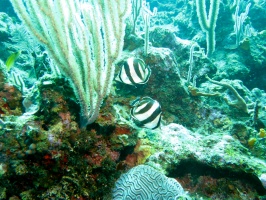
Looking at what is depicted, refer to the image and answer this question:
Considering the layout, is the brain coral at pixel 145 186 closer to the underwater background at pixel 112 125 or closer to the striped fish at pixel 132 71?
the underwater background at pixel 112 125

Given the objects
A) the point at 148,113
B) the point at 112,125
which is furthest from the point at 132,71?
the point at 112,125

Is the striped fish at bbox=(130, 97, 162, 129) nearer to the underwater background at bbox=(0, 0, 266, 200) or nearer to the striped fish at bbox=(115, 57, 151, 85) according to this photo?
the underwater background at bbox=(0, 0, 266, 200)

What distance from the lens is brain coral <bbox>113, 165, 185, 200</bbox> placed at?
2.57 metres

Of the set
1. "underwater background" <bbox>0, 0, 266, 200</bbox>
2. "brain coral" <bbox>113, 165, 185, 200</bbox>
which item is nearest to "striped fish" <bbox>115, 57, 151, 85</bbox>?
"underwater background" <bbox>0, 0, 266, 200</bbox>

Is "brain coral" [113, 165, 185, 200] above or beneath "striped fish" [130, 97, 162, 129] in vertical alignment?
beneath

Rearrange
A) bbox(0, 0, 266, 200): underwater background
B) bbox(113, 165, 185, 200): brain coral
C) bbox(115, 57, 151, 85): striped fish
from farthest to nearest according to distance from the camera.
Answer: bbox(115, 57, 151, 85): striped fish
bbox(113, 165, 185, 200): brain coral
bbox(0, 0, 266, 200): underwater background

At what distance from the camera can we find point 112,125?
8.41 feet

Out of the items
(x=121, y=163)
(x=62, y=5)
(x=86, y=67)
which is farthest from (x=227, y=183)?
(x=62, y=5)

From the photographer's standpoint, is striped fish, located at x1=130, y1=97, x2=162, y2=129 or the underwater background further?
striped fish, located at x1=130, y1=97, x2=162, y2=129

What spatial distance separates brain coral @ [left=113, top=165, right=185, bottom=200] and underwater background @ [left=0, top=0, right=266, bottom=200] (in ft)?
0.04

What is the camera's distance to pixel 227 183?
307 cm

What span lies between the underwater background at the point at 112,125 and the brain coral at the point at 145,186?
0.01m

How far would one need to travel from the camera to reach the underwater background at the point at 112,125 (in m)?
1.98

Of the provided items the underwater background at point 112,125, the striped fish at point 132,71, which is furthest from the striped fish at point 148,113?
the striped fish at point 132,71
